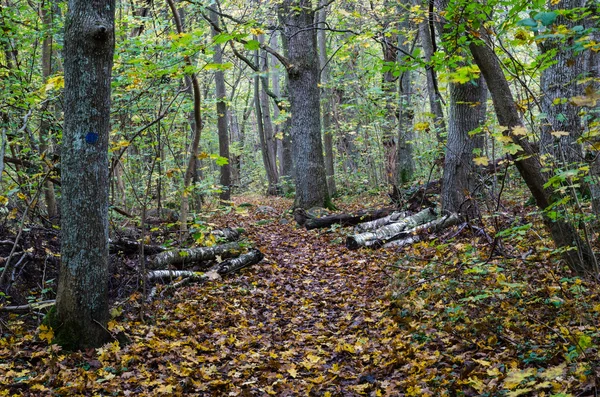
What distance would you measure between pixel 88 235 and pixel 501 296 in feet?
14.4

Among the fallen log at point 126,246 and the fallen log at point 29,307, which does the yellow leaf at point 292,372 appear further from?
the fallen log at point 126,246

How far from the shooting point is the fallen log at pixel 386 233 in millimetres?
8891

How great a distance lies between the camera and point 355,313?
5.96 meters

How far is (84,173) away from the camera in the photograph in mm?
4586

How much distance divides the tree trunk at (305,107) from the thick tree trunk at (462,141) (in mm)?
4407

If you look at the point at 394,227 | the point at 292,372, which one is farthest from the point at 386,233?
the point at 292,372

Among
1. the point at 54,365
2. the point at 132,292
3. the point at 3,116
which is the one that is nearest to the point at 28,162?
the point at 3,116

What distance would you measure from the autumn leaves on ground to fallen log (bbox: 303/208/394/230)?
11.6 ft

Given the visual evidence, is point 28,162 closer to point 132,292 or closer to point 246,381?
point 132,292

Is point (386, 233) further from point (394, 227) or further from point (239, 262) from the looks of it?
point (239, 262)

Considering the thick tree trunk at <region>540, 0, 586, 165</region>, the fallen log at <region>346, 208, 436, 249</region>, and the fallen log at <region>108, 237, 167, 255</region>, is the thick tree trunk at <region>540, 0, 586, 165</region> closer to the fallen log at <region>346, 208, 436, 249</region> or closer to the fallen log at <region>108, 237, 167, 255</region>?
the fallen log at <region>346, 208, 436, 249</region>

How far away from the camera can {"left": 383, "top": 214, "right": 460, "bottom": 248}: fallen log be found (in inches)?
338

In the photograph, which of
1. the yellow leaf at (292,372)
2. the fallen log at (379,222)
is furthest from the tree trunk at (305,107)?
the yellow leaf at (292,372)

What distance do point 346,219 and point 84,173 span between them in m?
7.14
